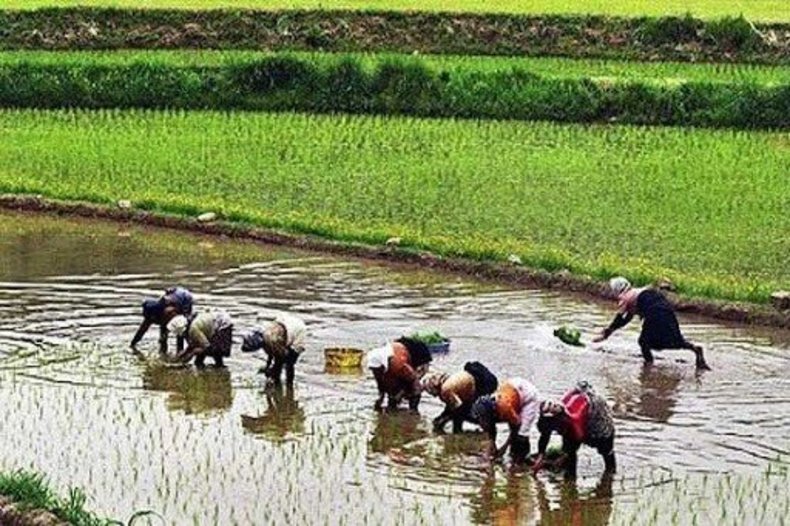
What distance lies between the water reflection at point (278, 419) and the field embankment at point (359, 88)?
13.7 metres

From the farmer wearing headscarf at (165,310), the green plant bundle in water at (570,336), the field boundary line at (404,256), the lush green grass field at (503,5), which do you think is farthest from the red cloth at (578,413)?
the lush green grass field at (503,5)

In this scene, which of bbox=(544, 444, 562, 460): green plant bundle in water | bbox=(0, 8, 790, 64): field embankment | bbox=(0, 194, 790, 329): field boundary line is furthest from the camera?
bbox=(0, 8, 790, 64): field embankment

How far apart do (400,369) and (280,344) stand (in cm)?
105

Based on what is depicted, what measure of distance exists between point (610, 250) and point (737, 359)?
12.2ft

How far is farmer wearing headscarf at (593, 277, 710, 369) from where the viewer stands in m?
13.3

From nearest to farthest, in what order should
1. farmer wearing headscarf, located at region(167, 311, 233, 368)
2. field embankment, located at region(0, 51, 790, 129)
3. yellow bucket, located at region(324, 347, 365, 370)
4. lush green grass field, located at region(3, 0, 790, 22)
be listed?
farmer wearing headscarf, located at region(167, 311, 233, 368) < yellow bucket, located at region(324, 347, 365, 370) < field embankment, located at region(0, 51, 790, 129) < lush green grass field, located at region(3, 0, 790, 22)

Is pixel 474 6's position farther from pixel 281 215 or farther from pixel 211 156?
pixel 281 215

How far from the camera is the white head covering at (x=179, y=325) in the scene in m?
13.4

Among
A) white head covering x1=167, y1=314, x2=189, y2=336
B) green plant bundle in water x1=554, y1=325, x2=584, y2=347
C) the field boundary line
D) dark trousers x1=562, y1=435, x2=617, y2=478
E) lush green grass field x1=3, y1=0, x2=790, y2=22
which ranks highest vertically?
lush green grass field x1=3, y1=0, x2=790, y2=22

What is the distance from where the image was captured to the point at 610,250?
17.4 meters

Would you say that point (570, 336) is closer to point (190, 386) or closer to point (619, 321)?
point (619, 321)

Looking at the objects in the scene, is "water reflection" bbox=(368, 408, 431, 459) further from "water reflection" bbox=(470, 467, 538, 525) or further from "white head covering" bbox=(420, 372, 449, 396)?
"water reflection" bbox=(470, 467, 538, 525)

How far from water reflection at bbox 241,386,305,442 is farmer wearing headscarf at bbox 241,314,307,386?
0.70 ft

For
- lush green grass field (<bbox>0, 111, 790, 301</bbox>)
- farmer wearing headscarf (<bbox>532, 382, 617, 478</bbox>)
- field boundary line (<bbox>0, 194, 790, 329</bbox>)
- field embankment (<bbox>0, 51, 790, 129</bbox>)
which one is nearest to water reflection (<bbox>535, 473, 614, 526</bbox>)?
farmer wearing headscarf (<bbox>532, 382, 617, 478</bbox>)
